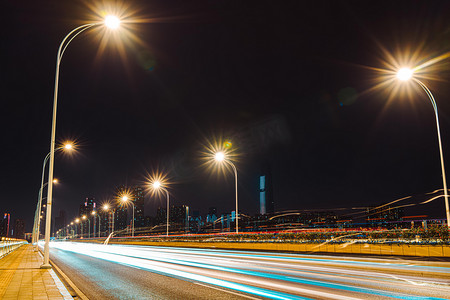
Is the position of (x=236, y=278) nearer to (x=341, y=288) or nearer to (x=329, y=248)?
(x=341, y=288)

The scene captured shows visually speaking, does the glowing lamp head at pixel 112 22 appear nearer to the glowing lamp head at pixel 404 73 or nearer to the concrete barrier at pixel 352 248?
the glowing lamp head at pixel 404 73

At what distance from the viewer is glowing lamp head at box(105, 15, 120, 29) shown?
1434 centimetres

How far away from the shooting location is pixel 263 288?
10.2 meters

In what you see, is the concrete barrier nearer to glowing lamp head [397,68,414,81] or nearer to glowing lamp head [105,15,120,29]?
glowing lamp head [397,68,414,81]

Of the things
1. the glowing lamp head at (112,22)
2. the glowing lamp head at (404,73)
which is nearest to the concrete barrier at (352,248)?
the glowing lamp head at (404,73)

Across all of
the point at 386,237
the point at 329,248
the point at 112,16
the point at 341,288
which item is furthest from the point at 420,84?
the point at 112,16

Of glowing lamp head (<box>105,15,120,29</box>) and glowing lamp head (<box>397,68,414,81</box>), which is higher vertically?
glowing lamp head (<box>105,15,120,29</box>)

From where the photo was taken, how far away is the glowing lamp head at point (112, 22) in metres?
14.3

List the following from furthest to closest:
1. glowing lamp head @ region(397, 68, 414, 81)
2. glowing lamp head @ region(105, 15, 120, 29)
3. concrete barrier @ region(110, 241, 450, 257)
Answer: concrete barrier @ region(110, 241, 450, 257), glowing lamp head @ region(397, 68, 414, 81), glowing lamp head @ region(105, 15, 120, 29)

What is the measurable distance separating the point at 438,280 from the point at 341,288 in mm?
3533

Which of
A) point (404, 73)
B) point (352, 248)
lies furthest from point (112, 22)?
point (352, 248)

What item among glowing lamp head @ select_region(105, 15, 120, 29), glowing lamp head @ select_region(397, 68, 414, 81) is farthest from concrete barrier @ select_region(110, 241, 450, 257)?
glowing lamp head @ select_region(105, 15, 120, 29)

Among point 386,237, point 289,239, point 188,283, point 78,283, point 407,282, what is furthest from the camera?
point 289,239

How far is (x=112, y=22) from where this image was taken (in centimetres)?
1440
